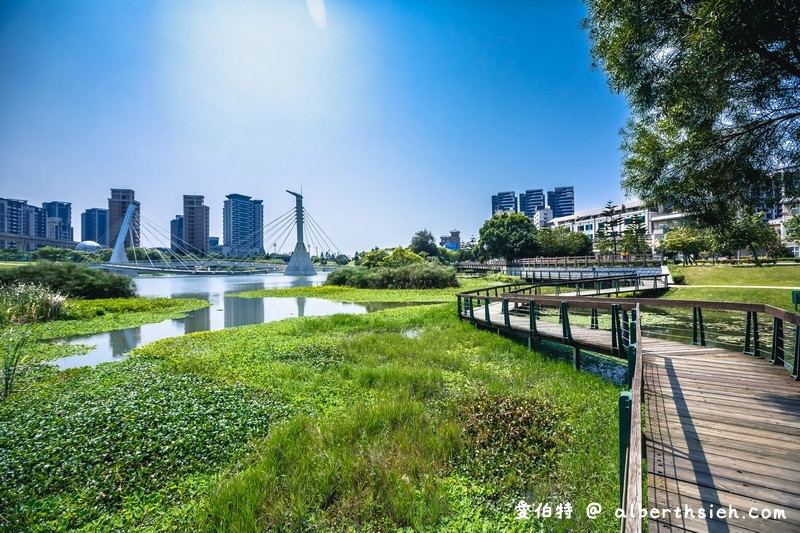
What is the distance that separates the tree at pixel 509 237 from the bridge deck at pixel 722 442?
166 feet

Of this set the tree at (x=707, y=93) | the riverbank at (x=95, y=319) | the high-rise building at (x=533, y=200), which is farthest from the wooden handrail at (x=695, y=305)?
the high-rise building at (x=533, y=200)

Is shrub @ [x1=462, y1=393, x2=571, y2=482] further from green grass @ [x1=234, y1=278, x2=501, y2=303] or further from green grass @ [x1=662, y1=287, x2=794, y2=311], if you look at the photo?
green grass @ [x1=234, y1=278, x2=501, y2=303]

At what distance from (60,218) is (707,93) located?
201 meters

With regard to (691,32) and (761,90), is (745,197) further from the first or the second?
(691,32)

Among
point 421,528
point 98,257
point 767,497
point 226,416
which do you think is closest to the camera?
point 767,497

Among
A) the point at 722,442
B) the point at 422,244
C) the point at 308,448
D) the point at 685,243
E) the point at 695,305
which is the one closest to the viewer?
the point at 722,442

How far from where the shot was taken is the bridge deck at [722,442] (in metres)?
2.35

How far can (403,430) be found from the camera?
Answer: 183 inches

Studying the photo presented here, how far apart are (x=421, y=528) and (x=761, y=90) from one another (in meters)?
9.32

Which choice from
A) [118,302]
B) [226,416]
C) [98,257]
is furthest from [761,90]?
[98,257]

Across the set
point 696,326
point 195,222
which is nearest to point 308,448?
point 696,326

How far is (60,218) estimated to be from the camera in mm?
141125

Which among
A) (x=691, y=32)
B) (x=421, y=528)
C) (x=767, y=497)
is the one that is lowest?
(x=421, y=528)

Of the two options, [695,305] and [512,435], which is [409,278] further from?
[512,435]
